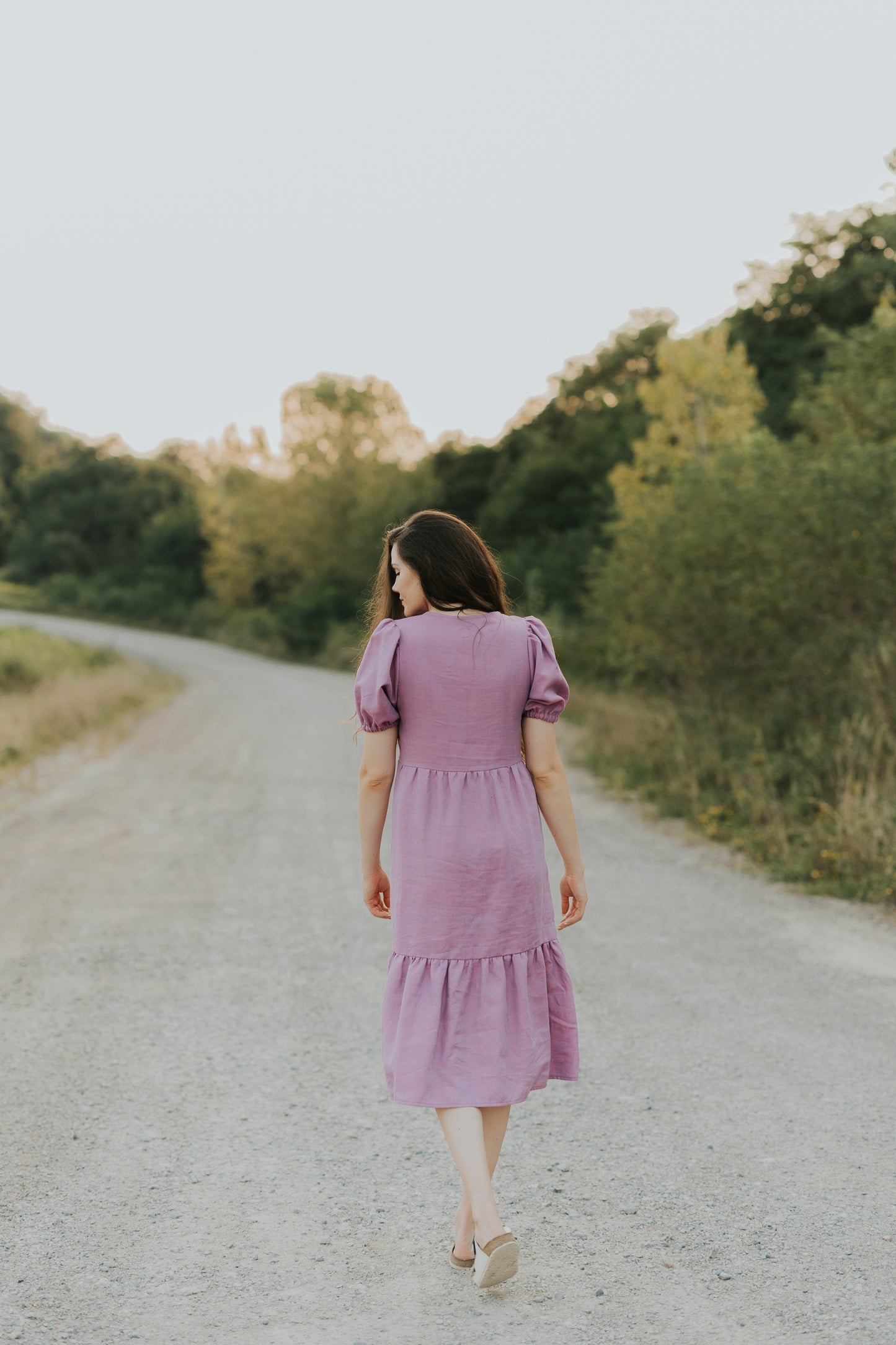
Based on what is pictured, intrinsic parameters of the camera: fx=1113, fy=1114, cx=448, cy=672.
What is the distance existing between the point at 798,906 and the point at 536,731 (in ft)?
14.1

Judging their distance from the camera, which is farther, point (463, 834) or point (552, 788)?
point (552, 788)

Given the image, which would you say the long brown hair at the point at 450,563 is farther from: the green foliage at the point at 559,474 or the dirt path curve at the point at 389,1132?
the green foliage at the point at 559,474

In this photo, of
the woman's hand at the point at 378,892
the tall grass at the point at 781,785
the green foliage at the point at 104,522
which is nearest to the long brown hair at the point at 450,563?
the woman's hand at the point at 378,892

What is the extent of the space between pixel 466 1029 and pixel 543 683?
903 millimetres

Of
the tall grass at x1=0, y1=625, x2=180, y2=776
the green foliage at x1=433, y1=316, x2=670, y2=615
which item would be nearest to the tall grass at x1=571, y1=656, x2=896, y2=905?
the tall grass at x1=0, y1=625, x2=180, y2=776

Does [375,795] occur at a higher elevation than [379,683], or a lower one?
lower

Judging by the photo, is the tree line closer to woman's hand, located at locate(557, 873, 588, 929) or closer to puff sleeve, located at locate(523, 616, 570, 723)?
woman's hand, located at locate(557, 873, 588, 929)

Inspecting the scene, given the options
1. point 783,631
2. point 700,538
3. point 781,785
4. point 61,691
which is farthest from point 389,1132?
point 61,691

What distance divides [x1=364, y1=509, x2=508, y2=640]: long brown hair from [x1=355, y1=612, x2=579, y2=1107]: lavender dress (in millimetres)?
49

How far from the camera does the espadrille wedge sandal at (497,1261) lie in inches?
104

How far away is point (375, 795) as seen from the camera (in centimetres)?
289

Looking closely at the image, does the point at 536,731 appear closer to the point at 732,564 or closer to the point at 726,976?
the point at 726,976

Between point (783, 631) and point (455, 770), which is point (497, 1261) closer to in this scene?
point (455, 770)

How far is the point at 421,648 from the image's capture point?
9.29 ft
